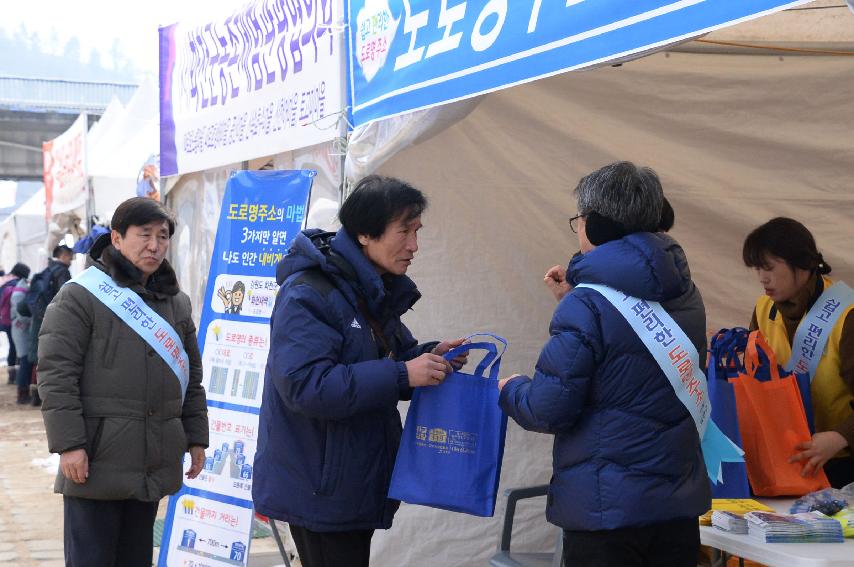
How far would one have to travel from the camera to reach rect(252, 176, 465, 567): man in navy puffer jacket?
249 centimetres

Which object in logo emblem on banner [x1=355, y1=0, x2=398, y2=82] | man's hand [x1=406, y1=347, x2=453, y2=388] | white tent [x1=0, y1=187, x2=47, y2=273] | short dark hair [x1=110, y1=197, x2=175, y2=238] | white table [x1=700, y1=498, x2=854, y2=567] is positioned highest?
white tent [x1=0, y1=187, x2=47, y2=273]

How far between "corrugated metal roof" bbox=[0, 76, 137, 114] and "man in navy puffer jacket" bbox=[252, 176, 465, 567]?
2468cm

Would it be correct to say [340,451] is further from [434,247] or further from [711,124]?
[711,124]

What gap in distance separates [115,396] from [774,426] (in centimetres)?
213

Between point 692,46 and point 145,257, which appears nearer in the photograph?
point 145,257

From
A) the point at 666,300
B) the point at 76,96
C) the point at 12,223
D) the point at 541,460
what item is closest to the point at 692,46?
the point at 541,460

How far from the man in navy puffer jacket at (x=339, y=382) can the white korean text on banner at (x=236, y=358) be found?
62.3 inches

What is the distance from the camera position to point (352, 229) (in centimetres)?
267

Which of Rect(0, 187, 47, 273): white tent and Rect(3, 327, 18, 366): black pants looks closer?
Rect(3, 327, 18, 366): black pants

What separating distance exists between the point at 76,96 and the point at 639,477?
31.4 metres

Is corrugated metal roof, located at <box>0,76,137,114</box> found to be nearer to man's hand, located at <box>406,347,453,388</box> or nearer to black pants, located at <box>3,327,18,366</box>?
black pants, located at <box>3,327,18,366</box>

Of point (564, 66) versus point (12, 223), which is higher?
point (12, 223)

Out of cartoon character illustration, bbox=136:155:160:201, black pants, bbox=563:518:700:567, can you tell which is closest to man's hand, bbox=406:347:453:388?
black pants, bbox=563:518:700:567

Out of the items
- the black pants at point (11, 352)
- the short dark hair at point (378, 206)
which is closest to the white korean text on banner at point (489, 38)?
the short dark hair at point (378, 206)
